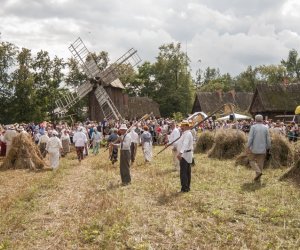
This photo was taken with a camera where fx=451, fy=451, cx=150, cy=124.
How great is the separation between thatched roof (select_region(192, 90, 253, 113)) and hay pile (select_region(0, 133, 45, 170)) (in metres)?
46.7

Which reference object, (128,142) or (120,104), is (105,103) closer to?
(120,104)

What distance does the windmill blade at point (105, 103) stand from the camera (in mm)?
43062

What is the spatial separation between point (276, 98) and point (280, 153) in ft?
116

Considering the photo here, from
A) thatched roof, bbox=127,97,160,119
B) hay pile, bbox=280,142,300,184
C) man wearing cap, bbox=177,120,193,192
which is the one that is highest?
thatched roof, bbox=127,97,160,119

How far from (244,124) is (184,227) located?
2672 centimetres

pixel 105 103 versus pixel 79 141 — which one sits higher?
pixel 105 103

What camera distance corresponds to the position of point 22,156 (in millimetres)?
19469

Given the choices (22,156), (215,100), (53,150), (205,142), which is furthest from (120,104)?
(53,150)

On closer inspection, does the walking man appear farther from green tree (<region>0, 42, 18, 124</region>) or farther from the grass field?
green tree (<region>0, 42, 18, 124</region>)

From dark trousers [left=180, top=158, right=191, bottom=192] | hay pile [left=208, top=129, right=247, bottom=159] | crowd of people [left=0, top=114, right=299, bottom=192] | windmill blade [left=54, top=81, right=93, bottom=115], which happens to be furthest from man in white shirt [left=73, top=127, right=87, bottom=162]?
windmill blade [left=54, top=81, right=93, bottom=115]

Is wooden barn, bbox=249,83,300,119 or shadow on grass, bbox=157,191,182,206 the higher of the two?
wooden barn, bbox=249,83,300,119

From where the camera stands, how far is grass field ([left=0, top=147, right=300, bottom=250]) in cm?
762

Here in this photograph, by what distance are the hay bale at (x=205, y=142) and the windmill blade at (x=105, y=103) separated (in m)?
19.9

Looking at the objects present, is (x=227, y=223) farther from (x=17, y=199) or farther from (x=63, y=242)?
(x=17, y=199)
